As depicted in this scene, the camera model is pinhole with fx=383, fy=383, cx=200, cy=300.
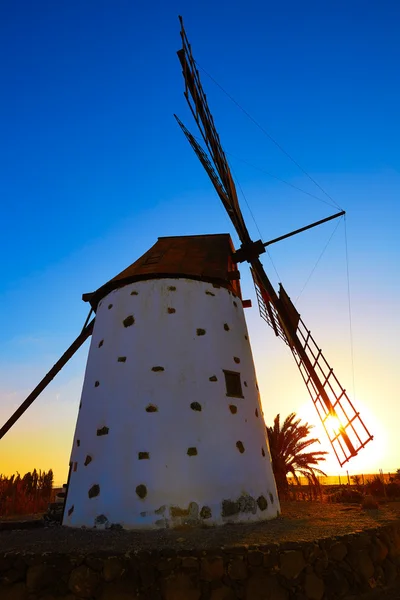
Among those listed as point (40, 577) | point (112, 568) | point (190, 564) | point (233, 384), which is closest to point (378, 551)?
point (190, 564)

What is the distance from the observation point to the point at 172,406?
9297 millimetres

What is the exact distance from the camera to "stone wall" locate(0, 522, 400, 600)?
5695mm

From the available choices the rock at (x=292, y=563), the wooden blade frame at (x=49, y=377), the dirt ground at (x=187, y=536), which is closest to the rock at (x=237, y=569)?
the dirt ground at (x=187, y=536)

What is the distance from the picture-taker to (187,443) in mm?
8922

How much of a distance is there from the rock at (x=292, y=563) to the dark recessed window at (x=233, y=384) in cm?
429

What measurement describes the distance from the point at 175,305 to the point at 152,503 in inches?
193

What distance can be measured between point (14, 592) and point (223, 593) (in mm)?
3183

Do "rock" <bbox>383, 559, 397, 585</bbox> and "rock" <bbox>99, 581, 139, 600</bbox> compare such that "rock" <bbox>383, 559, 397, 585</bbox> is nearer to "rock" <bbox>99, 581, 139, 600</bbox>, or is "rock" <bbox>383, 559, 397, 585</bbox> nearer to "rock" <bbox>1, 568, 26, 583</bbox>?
"rock" <bbox>99, 581, 139, 600</bbox>

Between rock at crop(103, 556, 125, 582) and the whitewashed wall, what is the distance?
2.51 metres

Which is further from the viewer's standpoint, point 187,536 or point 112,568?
point 187,536

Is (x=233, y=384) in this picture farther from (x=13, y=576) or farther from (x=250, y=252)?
(x=13, y=576)

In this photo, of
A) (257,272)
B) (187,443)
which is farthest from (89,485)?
(257,272)

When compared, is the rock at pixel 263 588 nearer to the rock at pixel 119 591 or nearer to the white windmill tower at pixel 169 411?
the rock at pixel 119 591

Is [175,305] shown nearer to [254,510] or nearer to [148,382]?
[148,382]
